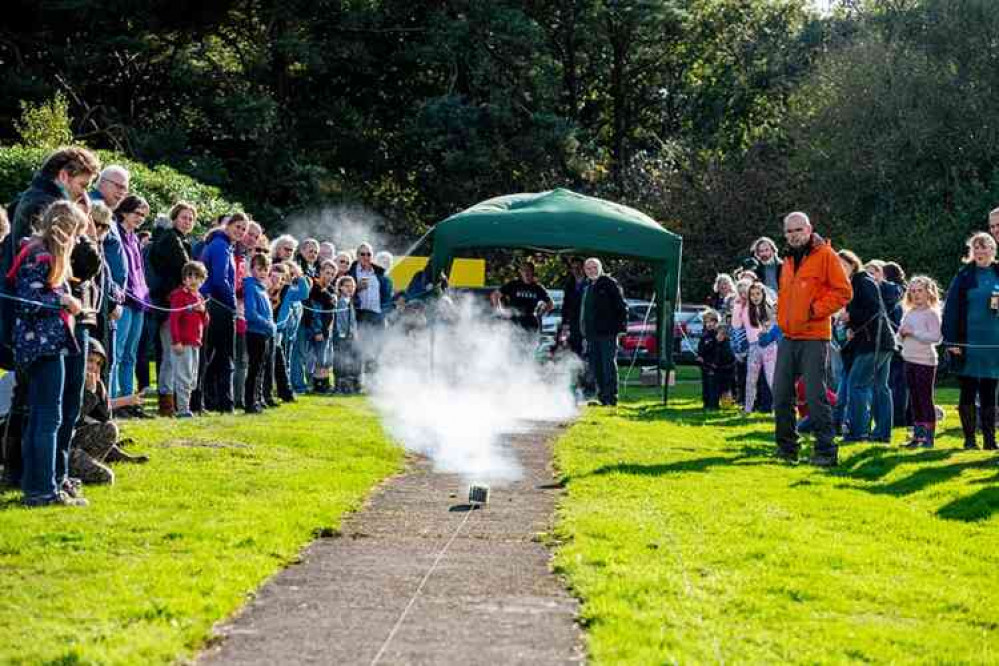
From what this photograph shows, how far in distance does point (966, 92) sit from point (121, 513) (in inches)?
1378

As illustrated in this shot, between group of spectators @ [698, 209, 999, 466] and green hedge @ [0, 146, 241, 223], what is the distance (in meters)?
13.5

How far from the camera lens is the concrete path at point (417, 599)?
6.31 meters

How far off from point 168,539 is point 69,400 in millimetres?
1527

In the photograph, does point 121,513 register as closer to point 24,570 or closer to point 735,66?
point 24,570

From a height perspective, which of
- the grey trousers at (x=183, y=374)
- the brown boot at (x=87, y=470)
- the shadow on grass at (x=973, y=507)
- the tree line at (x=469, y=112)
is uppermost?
the tree line at (x=469, y=112)

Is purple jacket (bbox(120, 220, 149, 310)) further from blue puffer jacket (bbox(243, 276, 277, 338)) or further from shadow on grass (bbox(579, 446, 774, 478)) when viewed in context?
shadow on grass (bbox(579, 446, 774, 478))

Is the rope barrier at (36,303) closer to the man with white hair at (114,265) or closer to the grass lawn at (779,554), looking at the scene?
the man with white hair at (114,265)

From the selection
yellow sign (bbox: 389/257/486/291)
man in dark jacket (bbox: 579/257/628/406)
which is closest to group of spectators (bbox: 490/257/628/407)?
man in dark jacket (bbox: 579/257/628/406)

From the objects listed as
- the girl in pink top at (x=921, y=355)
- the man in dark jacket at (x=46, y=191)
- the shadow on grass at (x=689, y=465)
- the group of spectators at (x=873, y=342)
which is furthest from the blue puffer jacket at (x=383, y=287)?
the man in dark jacket at (x=46, y=191)

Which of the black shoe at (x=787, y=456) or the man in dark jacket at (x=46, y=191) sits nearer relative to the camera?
the man in dark jacket at (x=46, y=191)

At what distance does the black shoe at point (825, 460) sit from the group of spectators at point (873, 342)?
0.01m

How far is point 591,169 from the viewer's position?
145 feet

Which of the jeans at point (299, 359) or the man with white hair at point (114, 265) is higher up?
the man with white hair at point (114, 265)

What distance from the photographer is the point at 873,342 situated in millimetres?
15977
